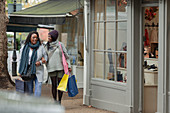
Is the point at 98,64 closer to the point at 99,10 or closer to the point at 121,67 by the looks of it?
the point at 121,67

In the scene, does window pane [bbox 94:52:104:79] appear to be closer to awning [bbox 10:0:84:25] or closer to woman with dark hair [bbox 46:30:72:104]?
woman with dark hair [bbox 46:30:72:104]

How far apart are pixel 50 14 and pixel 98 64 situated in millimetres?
5590

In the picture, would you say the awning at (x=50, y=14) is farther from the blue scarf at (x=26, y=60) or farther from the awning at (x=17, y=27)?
the blue scarf at (x=26, y=60)

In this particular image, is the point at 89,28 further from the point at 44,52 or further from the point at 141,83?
the point at 141,83

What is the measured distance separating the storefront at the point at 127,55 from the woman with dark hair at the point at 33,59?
1.37 metres

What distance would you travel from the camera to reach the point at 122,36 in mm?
9344

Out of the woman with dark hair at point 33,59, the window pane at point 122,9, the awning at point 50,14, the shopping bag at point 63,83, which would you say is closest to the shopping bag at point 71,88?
the shopping bag at point 63,83

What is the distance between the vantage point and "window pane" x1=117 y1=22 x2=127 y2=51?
364 inches

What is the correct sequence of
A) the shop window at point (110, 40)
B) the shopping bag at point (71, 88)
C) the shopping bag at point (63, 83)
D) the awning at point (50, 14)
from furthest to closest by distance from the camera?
the awning at point (50, 14), the shopping bag at point (71, 88), the shopping bag at point (63, 83), the shop window at point (110, 40)

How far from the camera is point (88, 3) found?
10352 mm

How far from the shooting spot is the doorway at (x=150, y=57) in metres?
9.06

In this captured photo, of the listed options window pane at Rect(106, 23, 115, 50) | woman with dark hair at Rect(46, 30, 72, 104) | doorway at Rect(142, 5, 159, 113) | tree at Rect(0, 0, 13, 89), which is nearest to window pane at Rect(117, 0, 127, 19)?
window pane at Rect(106, 23, 115, 50)

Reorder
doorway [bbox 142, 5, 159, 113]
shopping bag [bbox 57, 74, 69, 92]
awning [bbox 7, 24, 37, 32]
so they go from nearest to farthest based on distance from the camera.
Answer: doorway [bbox 142, 5, 159, 113] < shopping bag [bbox 57, 74, 69, 92] < awning [bbox 7, 24, 37, 32]

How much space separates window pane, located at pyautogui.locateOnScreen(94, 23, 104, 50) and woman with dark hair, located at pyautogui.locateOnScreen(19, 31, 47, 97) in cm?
143
